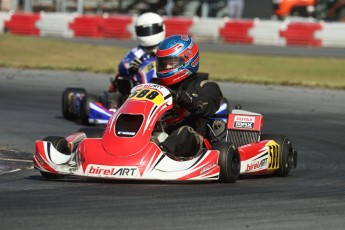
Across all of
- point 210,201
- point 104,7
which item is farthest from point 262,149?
point 104,7

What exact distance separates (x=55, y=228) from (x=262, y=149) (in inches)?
114

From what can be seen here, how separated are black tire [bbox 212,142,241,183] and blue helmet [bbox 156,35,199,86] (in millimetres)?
844

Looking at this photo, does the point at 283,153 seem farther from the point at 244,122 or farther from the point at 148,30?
the point at 148,30

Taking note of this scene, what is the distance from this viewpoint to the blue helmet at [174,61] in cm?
763

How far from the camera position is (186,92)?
23.5 ft

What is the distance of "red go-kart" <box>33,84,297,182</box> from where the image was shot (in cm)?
670

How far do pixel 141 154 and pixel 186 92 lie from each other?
0.70 metres

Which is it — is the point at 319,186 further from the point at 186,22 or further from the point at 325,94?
the point at 186,22

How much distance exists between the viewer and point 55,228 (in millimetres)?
4988

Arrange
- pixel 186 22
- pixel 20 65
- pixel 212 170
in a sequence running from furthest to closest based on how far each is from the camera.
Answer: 1. pixel 186 22
2. pixel 20 65
3. pixel 212 170

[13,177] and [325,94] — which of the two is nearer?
[13,177]

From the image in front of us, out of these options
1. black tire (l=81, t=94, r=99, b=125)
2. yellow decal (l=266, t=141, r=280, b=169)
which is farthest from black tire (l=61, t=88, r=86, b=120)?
yellow decal (l=266, t=141, r=280, b=169)

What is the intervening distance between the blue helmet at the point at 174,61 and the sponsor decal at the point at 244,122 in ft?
1.86

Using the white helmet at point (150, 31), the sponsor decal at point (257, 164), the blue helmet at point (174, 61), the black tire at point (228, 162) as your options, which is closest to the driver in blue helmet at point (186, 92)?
the blue helmet at point (174, 61)
